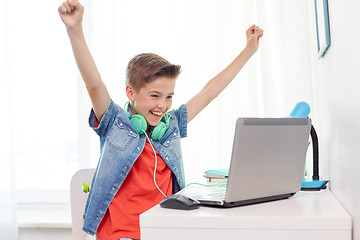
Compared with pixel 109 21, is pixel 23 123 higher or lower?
lower

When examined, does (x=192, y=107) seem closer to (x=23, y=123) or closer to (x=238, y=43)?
(x=238, y=43)

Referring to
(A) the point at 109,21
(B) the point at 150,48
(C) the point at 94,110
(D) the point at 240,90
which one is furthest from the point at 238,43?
(C) the point at 94,110

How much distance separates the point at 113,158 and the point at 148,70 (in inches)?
13.0

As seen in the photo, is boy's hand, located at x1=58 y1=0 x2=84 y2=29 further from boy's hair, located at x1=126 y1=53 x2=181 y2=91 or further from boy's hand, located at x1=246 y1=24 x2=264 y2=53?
boy's hand, located at x1=246 y1=24 x2=264 y2=53

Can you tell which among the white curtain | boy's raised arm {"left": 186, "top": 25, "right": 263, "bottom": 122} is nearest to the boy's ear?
boy's raised arm {"left": 186, "top": 25, "right": 263, "bottom": 122}

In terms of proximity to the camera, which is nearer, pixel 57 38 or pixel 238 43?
pixel 238 43

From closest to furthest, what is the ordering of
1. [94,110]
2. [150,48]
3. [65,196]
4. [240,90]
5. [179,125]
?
[94,110] → [179,125] → [240,90] → [150,48] → [65,196]

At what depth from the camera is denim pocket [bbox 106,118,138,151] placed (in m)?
1.50

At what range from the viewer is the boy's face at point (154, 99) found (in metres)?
1.55

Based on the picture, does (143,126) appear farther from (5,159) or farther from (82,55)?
(5,159)

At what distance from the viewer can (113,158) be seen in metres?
1.49

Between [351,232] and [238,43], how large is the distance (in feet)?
5.60

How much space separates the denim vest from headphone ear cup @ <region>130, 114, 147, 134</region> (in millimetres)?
12

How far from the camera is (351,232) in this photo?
876 millimetres
